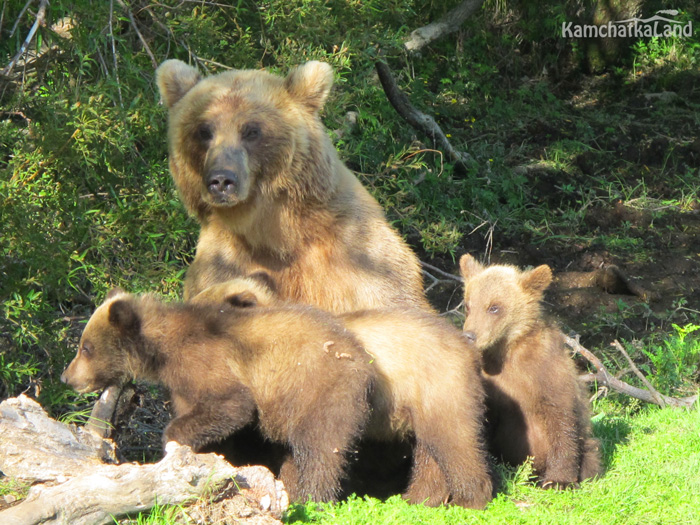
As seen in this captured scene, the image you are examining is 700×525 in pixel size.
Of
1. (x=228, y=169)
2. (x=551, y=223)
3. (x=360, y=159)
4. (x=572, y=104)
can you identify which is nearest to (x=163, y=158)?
(x=228, y=169)

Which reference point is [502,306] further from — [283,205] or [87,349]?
[87,349]

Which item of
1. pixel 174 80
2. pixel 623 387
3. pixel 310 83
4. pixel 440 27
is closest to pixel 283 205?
pixel 310 83

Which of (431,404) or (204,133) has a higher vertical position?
(204,133)

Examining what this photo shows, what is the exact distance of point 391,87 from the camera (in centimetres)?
1176

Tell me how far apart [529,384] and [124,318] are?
267cm

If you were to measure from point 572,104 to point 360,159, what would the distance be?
6.40 m

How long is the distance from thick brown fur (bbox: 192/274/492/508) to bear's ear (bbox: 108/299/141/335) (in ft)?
4.00

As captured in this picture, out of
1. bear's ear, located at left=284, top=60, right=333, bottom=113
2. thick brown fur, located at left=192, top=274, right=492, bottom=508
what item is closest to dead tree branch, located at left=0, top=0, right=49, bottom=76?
bear's ear, located at left=284, top=60, right=333, bottom=113

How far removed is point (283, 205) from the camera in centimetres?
656

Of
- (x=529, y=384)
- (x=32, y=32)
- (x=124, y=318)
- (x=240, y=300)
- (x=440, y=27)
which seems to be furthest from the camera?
(x=440, y=27)

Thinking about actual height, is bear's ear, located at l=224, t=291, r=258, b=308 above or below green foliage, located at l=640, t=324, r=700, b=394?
above

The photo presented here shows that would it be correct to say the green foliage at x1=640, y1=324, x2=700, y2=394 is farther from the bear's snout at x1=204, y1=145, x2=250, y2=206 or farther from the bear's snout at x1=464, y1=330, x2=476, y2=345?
the bear's snout at x1=204, y1=145, x2=250, y2=206

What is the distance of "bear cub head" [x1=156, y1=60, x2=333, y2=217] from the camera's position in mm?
6301

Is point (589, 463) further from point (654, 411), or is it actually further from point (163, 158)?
point (163, 158)
